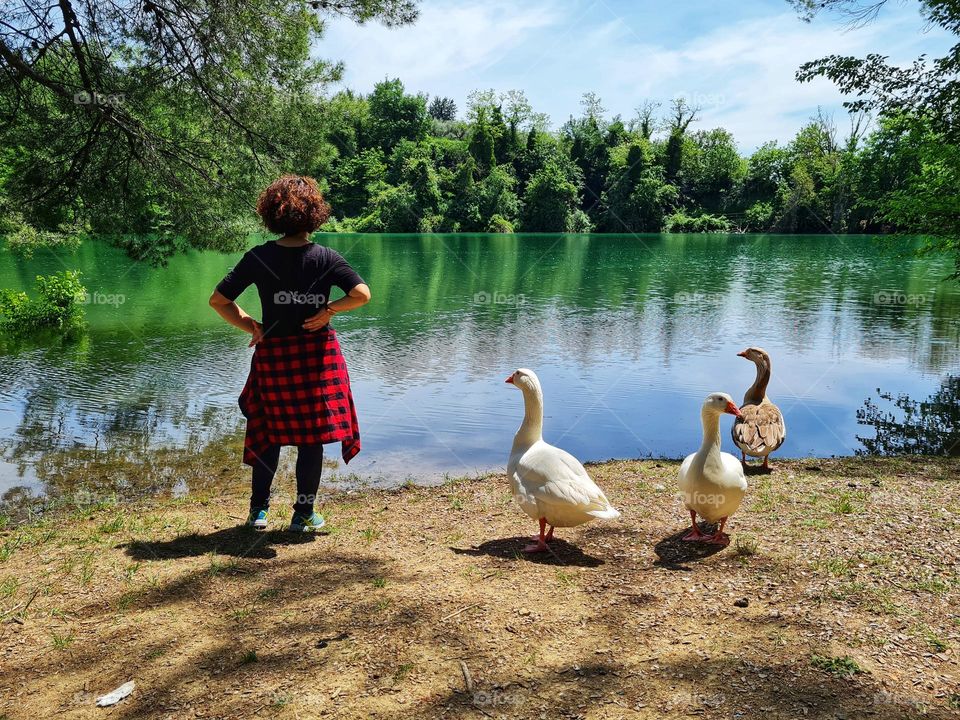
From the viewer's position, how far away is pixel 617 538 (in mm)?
4762

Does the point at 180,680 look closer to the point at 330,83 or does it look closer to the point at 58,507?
the point at 58,507

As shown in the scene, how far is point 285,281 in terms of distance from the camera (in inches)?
175

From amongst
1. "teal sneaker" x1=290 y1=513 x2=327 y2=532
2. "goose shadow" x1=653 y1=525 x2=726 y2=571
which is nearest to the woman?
"teal sneaker" x1=290 y1=513 x2=327 y2=532

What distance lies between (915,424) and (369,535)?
9015 mm

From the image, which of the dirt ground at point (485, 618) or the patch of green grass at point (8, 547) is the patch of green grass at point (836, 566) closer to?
the dirt ground at point (485, 618)

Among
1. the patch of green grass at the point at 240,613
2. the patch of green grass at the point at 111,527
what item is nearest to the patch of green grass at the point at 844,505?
the patch of green grass at the point at 240,613

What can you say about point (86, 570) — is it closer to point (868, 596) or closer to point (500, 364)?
point (868, 596)

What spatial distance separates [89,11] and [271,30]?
6.95ft

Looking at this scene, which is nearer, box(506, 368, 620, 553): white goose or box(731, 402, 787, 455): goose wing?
box(506, 368, 620, 553): white goose

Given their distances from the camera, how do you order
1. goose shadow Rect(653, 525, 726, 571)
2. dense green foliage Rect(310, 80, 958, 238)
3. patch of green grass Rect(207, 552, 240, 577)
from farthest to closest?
dense green foliage Rect(310, 80, 958, 238)
goose shadow Rect(653, 525, 726, 571)
patch of green grass Rect(207, 552, 240, 577)

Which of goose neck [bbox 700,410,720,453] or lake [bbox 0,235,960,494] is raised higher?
goose neck [bbox 700,410,720,453]

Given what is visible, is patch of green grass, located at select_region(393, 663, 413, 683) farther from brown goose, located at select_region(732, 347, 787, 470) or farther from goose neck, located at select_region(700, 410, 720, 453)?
brown goose, located at select_region(732, 347, 787, 470)

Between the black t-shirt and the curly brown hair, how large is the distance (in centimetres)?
14

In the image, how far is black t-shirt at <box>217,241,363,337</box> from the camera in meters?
4.40
